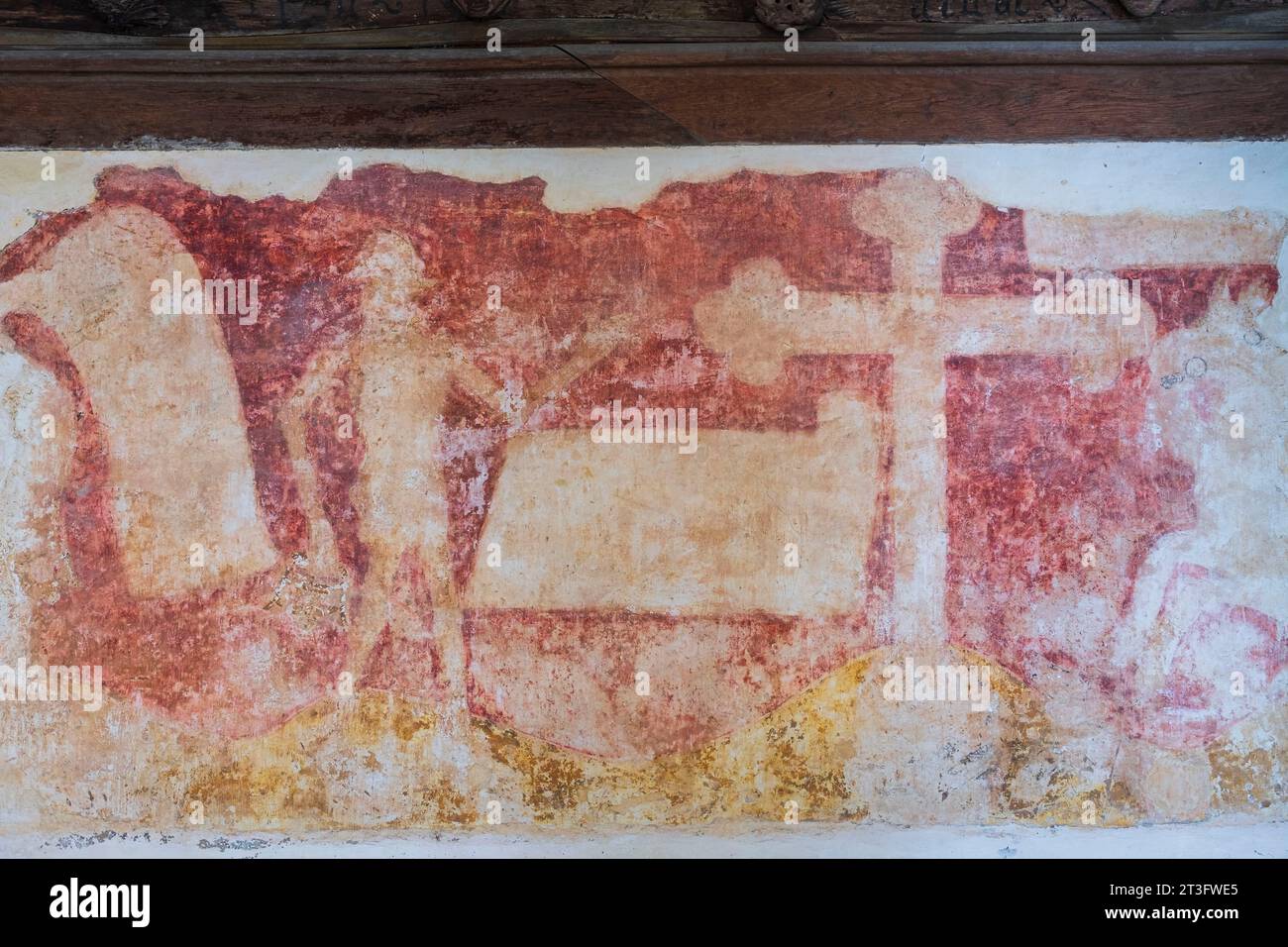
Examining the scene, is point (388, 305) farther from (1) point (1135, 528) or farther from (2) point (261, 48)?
(1) point (1135, 528)

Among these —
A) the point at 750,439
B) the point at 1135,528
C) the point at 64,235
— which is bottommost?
the point at 1135,528

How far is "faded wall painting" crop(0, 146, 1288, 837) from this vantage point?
362 centimetres

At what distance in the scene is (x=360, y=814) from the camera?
3625mm

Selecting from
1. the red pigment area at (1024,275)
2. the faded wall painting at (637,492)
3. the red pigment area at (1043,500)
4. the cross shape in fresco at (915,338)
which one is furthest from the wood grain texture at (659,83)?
the red pigment area at (1043,500)

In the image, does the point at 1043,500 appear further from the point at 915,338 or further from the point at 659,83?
the point at 659,83

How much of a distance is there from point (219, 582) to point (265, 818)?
3.15ft

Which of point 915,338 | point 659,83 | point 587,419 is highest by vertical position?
point 659,83

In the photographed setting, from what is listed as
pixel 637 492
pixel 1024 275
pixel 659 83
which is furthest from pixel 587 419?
pixel 1024 275

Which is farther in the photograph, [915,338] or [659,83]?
[915,338]

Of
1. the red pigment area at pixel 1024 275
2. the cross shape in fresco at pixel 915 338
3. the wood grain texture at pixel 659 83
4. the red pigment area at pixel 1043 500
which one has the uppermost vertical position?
the wood grain texture at pixel 659 83

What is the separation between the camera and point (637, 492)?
366cm

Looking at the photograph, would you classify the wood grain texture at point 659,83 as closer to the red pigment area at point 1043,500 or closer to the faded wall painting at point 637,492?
the faded wall painting at point 637,492

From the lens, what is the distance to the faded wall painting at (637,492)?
362cm

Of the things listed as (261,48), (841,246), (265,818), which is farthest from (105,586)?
(841,246)
